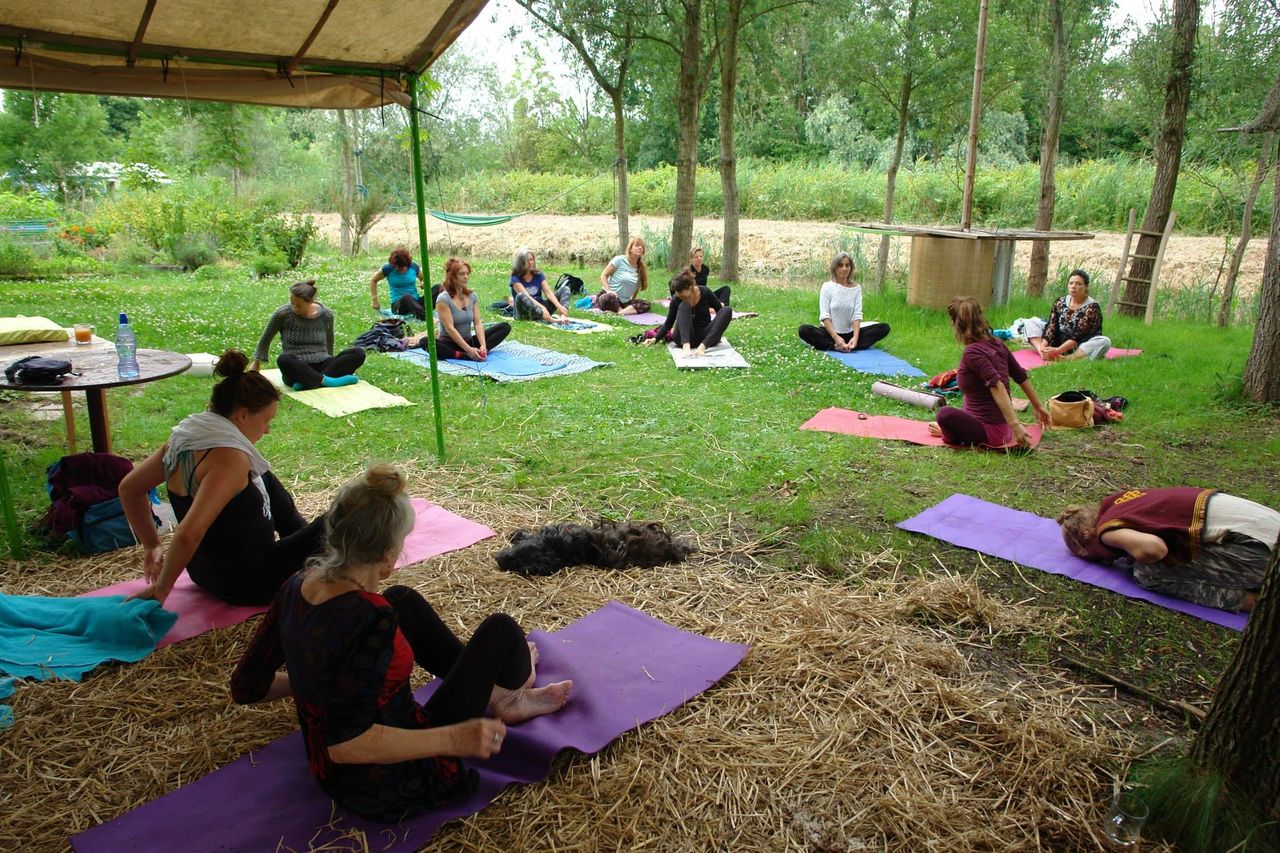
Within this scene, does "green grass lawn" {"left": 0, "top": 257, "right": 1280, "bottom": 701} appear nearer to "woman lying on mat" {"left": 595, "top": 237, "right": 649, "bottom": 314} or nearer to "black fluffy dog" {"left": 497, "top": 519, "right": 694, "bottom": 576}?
"black fluffy dog" {"left": 497, "top": 519, "right": 694, "bottom": 576}

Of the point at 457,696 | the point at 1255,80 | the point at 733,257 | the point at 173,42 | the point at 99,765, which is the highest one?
the point at 1255,80

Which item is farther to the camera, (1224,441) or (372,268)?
(372,268)

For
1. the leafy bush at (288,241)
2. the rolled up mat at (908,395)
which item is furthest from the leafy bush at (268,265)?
the rolled up mat at (908,395)

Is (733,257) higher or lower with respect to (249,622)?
higher

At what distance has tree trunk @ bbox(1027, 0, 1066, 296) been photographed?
10.5 m

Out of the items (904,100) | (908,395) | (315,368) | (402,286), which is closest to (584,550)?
(908,395)

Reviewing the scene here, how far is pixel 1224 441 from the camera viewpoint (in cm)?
581

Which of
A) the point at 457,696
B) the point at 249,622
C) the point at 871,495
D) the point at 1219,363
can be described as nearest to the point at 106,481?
the point at 249,622

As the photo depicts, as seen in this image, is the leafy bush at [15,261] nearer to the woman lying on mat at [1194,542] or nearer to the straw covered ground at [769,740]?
the straw covered ground at [769,740]

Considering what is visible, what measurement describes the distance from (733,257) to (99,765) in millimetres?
12097

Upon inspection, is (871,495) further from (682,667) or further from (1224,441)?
(1224,441)

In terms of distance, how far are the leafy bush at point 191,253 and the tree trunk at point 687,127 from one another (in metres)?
8.37

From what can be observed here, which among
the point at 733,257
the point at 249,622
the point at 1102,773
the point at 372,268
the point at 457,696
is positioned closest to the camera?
the point at 457,696

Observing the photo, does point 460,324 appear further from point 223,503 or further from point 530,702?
point 530,702
